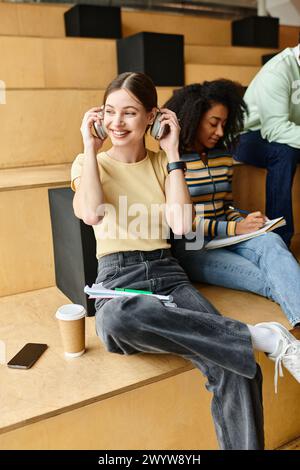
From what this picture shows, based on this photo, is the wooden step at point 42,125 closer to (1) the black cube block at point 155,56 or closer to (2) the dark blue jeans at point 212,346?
(1) the black cube block at point 155,56

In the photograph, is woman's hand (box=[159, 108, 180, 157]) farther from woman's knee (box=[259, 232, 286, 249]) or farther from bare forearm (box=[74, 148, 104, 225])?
woman's knee (box=[259, 232, 286, 249])

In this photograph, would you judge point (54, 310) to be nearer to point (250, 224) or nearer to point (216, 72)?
point (250, 224)

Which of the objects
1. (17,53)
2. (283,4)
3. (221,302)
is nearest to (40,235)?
(221,302)

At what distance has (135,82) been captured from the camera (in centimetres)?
123

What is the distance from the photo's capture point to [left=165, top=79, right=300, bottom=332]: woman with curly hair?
1587 mm

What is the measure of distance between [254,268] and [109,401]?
691 mm

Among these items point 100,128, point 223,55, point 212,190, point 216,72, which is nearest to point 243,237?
point 212,190

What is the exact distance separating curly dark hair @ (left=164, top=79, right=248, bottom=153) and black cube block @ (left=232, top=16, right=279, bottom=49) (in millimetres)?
1971

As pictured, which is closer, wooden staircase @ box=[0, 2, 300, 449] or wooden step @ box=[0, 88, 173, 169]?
wooden staircase @ box=[0, 2, 300, 449]

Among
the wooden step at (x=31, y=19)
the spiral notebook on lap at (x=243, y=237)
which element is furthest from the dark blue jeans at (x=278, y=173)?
the wooden step at (x=31, y=19)

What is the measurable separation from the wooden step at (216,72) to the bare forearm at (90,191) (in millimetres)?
1625

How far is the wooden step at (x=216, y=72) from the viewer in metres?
2.69

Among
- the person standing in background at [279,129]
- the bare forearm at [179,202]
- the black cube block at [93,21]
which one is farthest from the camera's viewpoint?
the black cube block at [93,21]

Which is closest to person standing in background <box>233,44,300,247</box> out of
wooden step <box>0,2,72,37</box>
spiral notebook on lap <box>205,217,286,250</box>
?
spiral notebook on lap <box>205,217,286,250</box>
